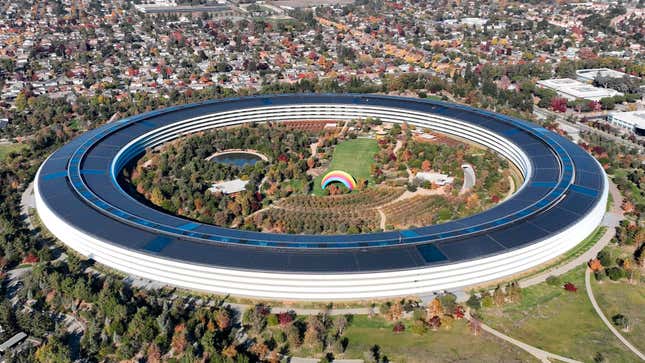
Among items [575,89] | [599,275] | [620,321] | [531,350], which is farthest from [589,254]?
[575,89]

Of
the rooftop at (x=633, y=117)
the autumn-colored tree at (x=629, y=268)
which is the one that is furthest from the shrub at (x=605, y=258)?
the rooftop at (x=633, y=117)

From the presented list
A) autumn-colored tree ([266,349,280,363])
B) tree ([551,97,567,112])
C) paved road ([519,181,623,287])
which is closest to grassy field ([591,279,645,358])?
paved road ([519,181,623,287])

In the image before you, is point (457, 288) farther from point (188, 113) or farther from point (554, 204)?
point (188, 113)

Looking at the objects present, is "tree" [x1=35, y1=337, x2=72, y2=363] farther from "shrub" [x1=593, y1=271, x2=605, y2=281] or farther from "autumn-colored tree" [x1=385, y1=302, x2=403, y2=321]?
"shrub" [x1=593, y1=271, x2=605, y2=281]

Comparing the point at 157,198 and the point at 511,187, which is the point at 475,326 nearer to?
the point at 511,187

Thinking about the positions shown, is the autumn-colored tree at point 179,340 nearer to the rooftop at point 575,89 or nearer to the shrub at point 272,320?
the shrub at point 272,320
